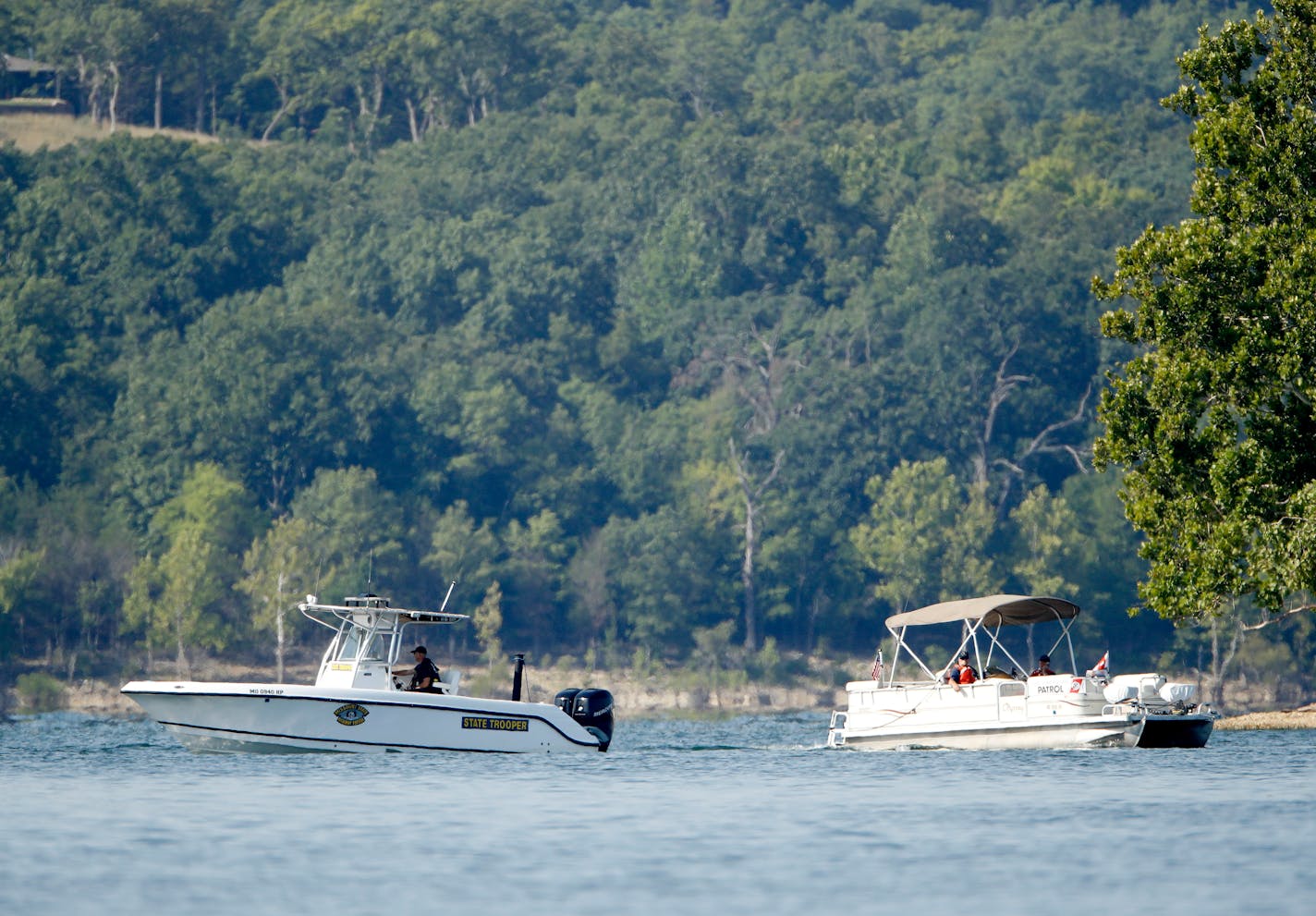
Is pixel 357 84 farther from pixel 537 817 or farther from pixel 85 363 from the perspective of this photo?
pixel 537 817

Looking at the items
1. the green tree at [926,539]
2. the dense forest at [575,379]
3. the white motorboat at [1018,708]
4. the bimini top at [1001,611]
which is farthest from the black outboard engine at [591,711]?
the green tree at [926,539]

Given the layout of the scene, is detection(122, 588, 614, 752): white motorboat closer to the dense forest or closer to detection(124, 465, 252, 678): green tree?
detection(124, 465, 252, 678): green tree

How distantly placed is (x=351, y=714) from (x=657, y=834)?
13612 mm

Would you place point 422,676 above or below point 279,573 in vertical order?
below

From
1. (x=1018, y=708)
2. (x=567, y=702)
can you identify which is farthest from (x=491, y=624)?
(x=1018, y=708)

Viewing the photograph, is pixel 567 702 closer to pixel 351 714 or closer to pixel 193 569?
pixel 351 714

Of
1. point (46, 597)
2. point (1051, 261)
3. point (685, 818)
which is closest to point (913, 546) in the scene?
point (1051, 261)

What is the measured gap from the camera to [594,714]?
47062 mm

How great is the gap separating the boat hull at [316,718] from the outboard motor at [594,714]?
2.56 metres

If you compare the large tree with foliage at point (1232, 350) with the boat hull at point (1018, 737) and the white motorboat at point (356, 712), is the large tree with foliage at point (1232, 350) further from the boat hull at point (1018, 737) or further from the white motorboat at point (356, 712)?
the white motorboat at point (356, 712)

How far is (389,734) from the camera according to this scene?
145 feet

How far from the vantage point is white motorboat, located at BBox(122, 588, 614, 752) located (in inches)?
Result: 1729

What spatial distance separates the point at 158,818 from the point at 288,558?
77825mm

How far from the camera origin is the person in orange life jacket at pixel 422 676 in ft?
147
